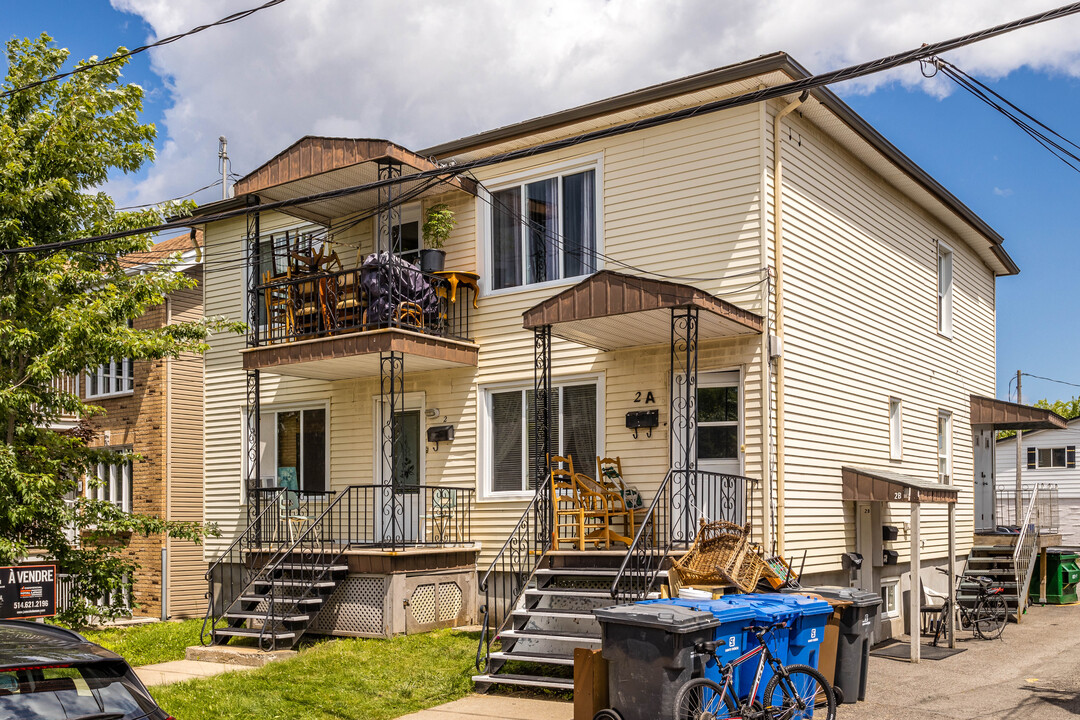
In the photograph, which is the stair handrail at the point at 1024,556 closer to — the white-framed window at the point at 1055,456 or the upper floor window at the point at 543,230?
the upper floor window at the point at 543,230

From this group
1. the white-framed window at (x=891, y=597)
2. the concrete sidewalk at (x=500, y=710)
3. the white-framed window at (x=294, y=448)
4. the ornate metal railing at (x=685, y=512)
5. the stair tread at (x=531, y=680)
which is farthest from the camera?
the white-framed window at (x=294, y=448)

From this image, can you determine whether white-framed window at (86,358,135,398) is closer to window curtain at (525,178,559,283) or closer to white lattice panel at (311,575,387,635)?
white lattice panel at (311,575,387,635)

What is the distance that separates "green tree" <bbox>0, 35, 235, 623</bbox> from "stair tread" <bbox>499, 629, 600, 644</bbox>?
224 inches

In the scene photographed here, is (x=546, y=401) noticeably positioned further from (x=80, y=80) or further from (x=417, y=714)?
(x=80, y=80)

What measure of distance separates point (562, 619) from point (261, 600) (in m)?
4.40

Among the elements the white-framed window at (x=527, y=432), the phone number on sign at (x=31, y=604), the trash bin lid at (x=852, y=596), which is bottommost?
the trash bin lid at (x=852, y=596)

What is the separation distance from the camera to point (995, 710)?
9.69 m

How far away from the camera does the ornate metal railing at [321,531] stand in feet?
43.4

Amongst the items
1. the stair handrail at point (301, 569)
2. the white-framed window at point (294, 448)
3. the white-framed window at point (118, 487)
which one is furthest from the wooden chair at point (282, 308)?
the white-framed window at point (118, 487)

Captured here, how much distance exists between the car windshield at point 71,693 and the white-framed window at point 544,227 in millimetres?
9448

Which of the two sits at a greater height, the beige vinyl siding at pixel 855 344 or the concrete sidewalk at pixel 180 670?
the beige vinyl siding at pixel 855 344

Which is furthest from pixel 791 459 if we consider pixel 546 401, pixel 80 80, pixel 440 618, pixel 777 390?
pixel 80 80

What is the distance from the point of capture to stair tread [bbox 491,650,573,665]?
390 inches

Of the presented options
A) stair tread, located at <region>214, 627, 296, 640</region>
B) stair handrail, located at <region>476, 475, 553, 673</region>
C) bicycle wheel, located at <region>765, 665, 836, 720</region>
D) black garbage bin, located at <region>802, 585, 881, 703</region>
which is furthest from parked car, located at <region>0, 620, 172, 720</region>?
stair tread, located at <region>214, 627, 296, 640</region>
